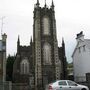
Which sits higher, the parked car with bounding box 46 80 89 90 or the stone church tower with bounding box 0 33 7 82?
the stone church tower with bounding box 0 33 7 82

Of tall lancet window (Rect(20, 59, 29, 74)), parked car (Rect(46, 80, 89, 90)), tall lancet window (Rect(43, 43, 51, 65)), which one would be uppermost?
tall lancet window (Rect(43, 43, 51, 65))

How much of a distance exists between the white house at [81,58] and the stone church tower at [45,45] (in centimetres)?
526

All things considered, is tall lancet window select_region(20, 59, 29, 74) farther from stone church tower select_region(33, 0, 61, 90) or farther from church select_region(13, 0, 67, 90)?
stone church tower select_region(33, 0, 61, 90)

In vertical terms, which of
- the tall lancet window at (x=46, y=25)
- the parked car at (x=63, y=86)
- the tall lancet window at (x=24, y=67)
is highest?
the tall lancet window at (x=46, y=25)

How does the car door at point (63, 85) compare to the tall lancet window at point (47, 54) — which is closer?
the car door at point (63, 85)

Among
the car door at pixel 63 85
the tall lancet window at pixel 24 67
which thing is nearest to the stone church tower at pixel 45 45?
the tall lancet window at pixel 24 67

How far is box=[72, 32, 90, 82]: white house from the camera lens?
49806mm

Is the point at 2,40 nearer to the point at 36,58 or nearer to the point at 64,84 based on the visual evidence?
the point at 36,58

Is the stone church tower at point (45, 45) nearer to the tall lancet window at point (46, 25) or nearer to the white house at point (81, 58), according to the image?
the tall lancet window at point (46, 25)

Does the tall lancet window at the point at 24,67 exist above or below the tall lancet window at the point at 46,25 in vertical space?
below

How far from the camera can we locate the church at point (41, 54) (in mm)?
59281

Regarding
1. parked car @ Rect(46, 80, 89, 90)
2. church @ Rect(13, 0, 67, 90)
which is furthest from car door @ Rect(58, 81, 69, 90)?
church @ Rect(13, 0, 67, 90)

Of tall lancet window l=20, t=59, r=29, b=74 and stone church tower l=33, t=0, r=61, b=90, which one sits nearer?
stone church tower l=33, t=0, r=61, b=90

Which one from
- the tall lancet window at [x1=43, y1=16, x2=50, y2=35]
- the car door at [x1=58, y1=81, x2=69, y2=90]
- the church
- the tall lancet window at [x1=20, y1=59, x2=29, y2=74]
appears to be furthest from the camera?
the tall lancet window at [x1=20, y1=59, x2=29, y2=74]
